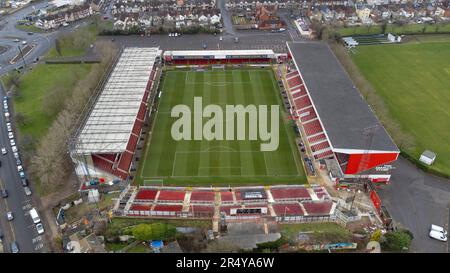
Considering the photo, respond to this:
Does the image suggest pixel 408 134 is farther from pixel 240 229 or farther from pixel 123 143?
pixel 123 143

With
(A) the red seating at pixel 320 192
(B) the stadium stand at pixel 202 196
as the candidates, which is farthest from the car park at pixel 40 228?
(A) the red seating at pixel 320 192

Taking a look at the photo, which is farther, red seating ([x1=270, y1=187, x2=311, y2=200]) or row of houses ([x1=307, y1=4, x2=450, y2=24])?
row of houses ([x1=307, y1=4, x2=450, y2=24])

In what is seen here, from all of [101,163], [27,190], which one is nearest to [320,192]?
[101,163]

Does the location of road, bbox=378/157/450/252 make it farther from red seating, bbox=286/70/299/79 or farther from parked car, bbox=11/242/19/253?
parked car, bbox=11/242/19/253

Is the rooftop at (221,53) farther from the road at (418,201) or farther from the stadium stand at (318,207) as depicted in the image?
the stadium stand at (318,207)

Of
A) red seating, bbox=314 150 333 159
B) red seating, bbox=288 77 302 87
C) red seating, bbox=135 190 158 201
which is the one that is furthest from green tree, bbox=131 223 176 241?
red seating, bbox=288 77 302 87

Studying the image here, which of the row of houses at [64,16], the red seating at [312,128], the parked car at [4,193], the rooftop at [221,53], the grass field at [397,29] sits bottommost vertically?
the parked car at [4,193]

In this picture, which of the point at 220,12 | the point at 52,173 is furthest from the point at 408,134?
the point at 220,12
